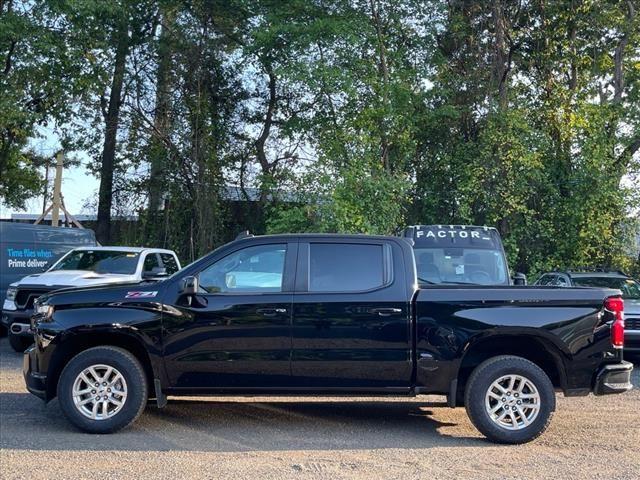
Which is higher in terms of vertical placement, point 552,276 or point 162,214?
point 162,214

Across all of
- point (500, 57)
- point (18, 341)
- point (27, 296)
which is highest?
point (500, 57)

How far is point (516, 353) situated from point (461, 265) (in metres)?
4.21

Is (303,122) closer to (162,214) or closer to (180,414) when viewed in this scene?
(162,214)

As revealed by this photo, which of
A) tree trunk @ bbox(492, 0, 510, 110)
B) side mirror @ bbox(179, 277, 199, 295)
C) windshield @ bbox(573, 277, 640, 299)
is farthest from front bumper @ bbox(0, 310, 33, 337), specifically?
tree trunk @ bbox(492, 0, 510, 110)

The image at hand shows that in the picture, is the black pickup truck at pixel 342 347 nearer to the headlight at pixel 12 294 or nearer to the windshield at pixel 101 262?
the headlight at pixel 12 294

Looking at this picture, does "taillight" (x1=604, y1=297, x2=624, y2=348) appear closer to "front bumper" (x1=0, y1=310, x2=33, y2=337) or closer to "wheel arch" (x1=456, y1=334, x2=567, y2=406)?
"wheel arch" (x1=456, y1=334, x2=567, y2=406)

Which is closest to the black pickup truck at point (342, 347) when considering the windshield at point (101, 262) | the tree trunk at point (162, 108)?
the windshield at point (101, 262)

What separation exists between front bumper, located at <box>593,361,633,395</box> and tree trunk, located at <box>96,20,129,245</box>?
19.0m

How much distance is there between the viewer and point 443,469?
5.52 m

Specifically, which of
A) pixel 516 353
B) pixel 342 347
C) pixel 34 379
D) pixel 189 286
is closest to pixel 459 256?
pixel 516 353

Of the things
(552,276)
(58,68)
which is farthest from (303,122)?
(552,276)

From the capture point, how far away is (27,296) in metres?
11.3

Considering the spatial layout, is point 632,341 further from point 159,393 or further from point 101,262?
point 101,262

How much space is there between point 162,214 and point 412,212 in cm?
818
